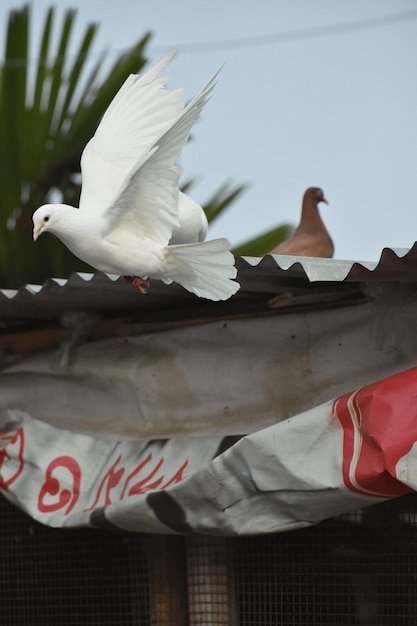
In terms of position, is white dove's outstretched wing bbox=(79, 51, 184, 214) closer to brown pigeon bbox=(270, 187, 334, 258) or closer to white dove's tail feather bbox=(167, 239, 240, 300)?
white dove's tail feather bbox=(167, 239, 240, 300)

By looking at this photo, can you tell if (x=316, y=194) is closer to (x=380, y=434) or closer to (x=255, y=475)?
(x=255, y=475)

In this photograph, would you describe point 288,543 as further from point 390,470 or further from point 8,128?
point 8,128

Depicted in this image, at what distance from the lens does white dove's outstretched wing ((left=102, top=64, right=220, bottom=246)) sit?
3.43 m

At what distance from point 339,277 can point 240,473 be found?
724 millimetres

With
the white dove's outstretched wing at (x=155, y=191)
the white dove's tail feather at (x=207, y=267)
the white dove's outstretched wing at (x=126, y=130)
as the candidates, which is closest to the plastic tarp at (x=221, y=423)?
the white dove's tail feather at (x=207, y=267)

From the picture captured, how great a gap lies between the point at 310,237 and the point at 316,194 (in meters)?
0.35

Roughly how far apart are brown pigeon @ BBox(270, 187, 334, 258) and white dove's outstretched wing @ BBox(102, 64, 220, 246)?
4.28 feet

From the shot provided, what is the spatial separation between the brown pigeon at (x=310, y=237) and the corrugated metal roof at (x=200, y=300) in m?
0.39

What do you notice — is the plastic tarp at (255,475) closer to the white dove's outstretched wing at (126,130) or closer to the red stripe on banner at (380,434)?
the red stripe on banner at (380,434)

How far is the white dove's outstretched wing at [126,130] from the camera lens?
12.3ft

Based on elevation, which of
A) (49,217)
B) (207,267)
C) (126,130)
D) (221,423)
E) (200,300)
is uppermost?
(126,130)

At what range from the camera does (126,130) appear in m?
3.90

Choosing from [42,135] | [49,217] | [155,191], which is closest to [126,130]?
[155,191]

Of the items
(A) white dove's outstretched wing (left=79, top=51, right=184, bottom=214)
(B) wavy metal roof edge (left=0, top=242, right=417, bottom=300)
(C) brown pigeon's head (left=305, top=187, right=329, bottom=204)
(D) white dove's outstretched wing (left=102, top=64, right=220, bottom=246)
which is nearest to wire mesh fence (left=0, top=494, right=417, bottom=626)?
(B) wavy metal roof edge (left=0, top=242, right=417, bottom=300)
